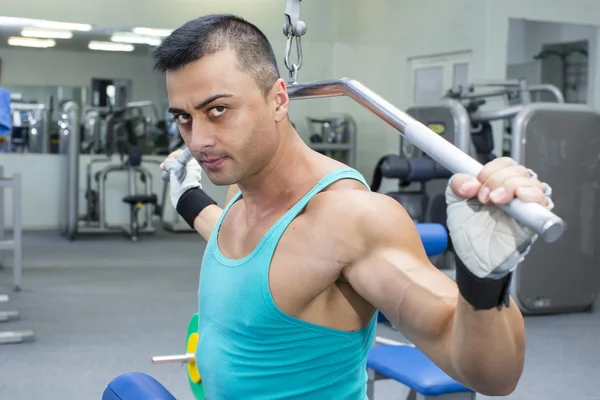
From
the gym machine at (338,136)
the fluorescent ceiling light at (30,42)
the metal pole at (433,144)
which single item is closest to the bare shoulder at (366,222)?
the metal pole at (433,144)

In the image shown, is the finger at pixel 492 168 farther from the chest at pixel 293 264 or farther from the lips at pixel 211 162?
the lips at pixel 211 162

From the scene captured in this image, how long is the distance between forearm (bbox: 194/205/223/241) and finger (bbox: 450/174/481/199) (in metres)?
1.02

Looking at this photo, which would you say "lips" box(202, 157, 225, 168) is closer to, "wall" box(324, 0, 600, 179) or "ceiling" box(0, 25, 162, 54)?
"wall" box(324, 0, 600, 179)

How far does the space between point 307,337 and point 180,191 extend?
2.84 feet

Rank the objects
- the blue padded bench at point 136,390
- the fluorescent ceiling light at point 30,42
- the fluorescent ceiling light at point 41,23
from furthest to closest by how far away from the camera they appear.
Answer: the fluorescent ceiling light at point 30,42, the fluorescent ceiling light at point 41,23, the blue padded bench at point 136,390

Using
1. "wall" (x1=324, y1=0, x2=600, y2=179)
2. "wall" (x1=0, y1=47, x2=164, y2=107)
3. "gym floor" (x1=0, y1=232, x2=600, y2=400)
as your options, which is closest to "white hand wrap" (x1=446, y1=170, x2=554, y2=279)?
"gym floor" (x1=0, y1=232, x2=600, y2=400)

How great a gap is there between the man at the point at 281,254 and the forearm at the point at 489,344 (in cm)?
5

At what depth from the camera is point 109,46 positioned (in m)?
9.42

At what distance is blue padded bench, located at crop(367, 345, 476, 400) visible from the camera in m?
2.03

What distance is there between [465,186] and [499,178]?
4 centimetres

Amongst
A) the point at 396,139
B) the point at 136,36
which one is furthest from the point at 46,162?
the point at 396,139

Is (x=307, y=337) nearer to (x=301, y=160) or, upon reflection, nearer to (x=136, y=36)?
(x=301, y=160)

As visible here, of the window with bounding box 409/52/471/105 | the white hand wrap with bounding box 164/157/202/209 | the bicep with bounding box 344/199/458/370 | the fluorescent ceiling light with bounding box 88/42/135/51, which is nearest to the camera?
the bicep with bounding box 344/199/458/370

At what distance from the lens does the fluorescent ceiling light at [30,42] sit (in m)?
9.10
